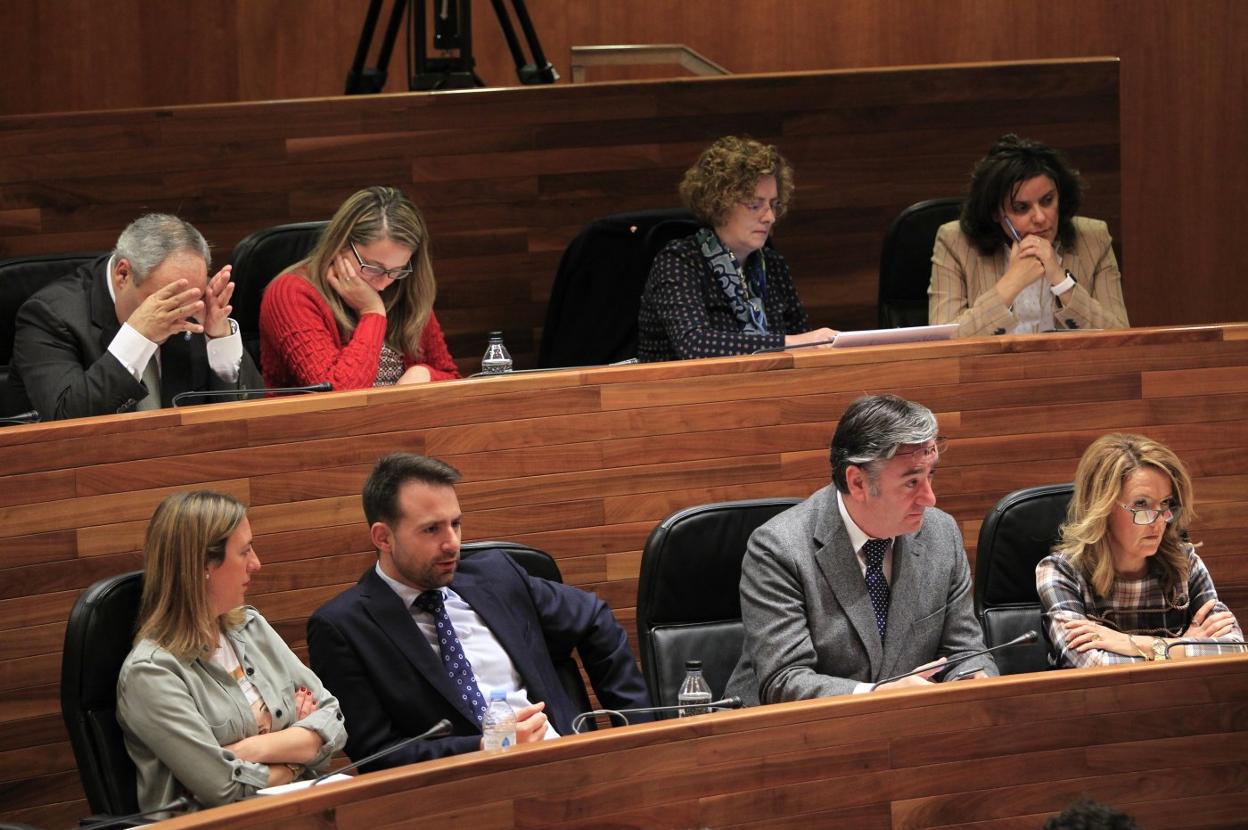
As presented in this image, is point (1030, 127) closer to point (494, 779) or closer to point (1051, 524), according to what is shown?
point (1051, 524)

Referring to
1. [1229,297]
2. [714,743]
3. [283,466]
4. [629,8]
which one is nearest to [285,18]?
[629,8]

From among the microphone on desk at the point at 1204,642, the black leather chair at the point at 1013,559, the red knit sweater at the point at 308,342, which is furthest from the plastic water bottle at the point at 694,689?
the red knit sweater at the point at 308,342

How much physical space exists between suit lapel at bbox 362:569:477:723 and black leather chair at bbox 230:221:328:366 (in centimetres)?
102

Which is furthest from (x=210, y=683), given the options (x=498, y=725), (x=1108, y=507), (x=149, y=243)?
(x=1108, y=507)

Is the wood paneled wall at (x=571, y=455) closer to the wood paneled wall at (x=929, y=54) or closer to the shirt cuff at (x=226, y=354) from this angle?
the shirt cuff at (x=226, y=354)

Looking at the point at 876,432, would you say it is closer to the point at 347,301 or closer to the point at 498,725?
the point at 498,725

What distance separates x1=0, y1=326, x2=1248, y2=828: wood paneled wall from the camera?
2.25 meters

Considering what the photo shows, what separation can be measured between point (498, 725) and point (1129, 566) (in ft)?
3.24

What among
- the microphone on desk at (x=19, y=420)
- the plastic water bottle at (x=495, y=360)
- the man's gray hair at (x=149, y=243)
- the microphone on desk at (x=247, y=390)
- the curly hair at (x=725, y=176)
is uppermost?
the curly hair at (x=725, y=176)

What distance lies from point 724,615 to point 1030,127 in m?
1.78

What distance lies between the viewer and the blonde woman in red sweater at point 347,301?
9.11 feet

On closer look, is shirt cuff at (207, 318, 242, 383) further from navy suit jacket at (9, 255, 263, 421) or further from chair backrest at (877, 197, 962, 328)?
chair backrest at (877, 197, 962, 328)

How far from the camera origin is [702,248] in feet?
10.5

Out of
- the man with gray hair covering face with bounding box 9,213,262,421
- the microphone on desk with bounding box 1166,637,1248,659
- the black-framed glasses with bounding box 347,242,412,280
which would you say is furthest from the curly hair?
the microphone on desk with bounding box 1166,637,1248,659
